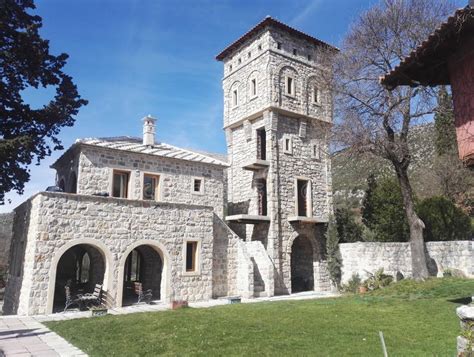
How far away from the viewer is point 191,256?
53.6ft

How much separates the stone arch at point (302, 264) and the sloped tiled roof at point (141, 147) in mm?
6883

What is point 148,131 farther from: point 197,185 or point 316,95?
point 316,95

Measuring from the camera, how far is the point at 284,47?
70.7ft

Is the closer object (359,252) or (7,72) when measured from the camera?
(7,72)

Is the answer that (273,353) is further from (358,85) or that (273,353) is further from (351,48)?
(351,48)

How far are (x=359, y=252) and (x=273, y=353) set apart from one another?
14373mm

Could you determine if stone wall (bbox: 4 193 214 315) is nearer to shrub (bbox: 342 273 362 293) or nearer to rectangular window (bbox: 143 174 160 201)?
rectangular window (bbox: 143 174 160 201)

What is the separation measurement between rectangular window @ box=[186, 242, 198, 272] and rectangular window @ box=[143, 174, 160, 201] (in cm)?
296

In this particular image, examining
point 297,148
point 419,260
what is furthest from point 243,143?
point 419,260

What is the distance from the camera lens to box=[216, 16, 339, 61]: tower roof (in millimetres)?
20691

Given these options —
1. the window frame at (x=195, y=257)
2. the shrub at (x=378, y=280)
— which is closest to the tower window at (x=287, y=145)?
the window frame at (x=195, y=257)

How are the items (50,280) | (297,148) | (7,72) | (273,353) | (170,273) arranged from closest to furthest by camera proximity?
(273,353)
(50,280)
(7,72)
(170,273)
(297,148)

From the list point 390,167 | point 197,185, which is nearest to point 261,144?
point 197,185

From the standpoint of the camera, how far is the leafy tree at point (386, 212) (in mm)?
20703
